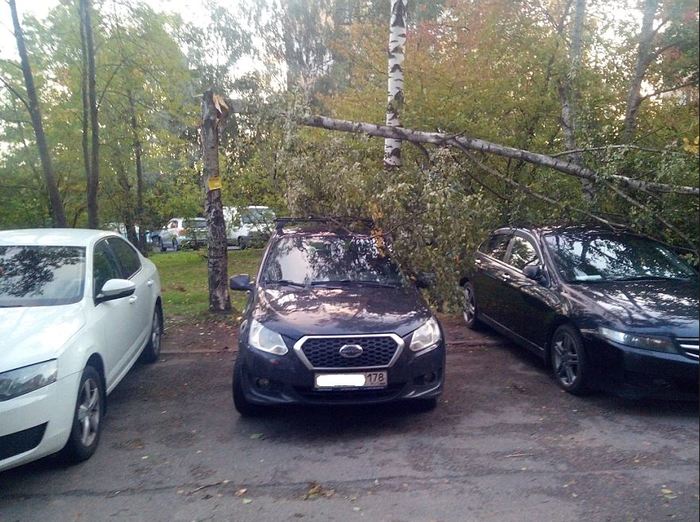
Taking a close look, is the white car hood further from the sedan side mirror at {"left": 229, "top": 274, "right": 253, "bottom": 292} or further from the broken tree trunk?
the broken tree trunk

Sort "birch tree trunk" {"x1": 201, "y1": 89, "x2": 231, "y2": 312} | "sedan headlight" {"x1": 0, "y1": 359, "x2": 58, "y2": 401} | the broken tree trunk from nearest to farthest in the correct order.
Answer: "sedan headlight" {"x1": 0, "y1": 359, "x2": 58, "y2": 401} → the broken tree trunk → "birch tree trunk" {"x1": 201, "y1": 89, "x2": 231, "y2": 312}

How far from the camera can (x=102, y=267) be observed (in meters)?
5.99

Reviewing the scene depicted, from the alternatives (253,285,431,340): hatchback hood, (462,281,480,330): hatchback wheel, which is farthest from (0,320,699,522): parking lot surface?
(462,281,480,330): hatchback wheel

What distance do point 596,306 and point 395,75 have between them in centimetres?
487

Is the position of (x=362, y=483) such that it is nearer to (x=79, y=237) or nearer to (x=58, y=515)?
(x=58, y=515)

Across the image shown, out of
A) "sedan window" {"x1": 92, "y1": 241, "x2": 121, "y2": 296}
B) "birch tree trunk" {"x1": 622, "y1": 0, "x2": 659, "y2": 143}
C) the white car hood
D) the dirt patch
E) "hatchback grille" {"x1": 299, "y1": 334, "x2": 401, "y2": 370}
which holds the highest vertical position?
"birch tree trunk" {"x1": 622, "y1": 0, "x2": 659, "y2": 143}

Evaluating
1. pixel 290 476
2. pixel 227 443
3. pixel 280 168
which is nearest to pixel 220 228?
pixel 280 168

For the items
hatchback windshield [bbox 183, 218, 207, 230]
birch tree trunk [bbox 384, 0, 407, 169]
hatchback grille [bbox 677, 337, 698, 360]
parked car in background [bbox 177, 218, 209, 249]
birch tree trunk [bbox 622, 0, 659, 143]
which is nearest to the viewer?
hatchback grille [bbox 677, 337, 698, 360]

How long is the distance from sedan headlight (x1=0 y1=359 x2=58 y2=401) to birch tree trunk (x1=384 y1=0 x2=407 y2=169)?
5.65 metres

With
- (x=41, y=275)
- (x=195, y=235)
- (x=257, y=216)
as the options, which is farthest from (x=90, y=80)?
(x=41, y=275)

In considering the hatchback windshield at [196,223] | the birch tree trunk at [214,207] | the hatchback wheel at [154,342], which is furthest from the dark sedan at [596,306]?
the hatchback windshield at [196,223]

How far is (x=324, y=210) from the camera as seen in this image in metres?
7.65

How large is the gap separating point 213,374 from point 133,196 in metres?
15.0

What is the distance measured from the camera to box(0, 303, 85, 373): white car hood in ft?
13.9
